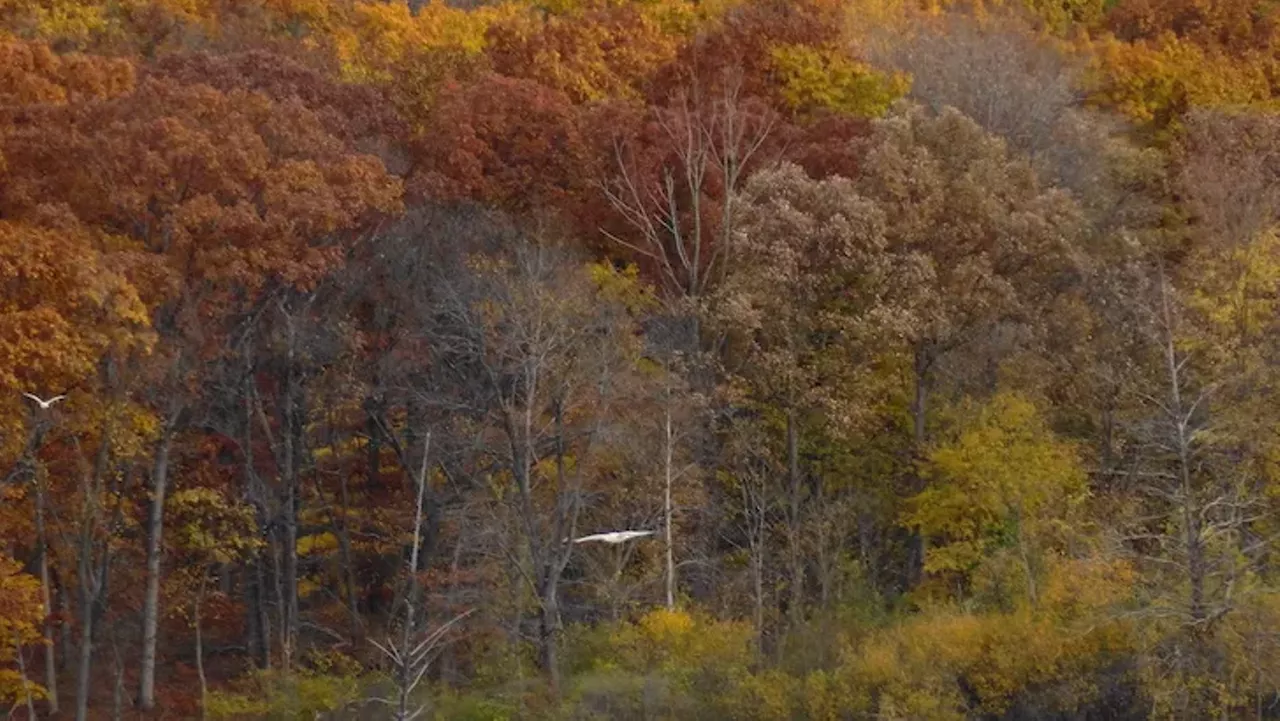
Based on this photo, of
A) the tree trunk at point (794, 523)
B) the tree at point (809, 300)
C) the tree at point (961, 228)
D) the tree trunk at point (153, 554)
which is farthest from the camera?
the tree at point (961, 228)

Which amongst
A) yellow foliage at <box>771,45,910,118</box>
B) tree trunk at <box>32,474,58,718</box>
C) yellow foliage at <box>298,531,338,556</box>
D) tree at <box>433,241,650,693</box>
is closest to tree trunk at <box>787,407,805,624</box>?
tree at <box>433,241,650,693</box>

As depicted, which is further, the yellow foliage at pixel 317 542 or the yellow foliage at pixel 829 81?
the yellow foliage at pixel 829 81

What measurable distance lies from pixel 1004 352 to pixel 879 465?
3.22m

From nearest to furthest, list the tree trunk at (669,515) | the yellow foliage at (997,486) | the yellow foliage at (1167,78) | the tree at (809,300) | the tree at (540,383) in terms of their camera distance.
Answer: the yellow foliage at (997,486)
the tree trunk at (669,515)
the tree at (540,383)
the tree at (809,300)
the yellow foliage at (1167,78)

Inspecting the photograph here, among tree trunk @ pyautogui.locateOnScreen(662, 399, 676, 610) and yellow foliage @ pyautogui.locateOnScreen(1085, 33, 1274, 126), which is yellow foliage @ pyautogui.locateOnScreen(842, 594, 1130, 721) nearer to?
tree trunk @ pyautogui.locateOnScreen(662, 399, 676, 610)

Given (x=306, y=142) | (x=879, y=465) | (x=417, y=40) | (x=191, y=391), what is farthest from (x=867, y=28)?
(x=191, y=391)

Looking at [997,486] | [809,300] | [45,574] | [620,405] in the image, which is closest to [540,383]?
[620,405]

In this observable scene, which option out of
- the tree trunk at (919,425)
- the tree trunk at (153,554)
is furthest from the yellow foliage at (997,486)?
the tree trunk at (153,554)

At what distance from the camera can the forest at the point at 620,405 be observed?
2752 centimetres

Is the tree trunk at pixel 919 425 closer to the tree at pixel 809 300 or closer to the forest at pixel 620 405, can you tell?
the forest at pixel 620 405

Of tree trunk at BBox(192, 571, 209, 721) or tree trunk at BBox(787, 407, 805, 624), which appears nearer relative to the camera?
tree trunk at BBox(787, 407, 805, 624)

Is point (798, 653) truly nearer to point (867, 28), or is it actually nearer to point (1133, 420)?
point (1133, 420)

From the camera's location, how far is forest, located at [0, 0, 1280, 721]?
2752 centimetres

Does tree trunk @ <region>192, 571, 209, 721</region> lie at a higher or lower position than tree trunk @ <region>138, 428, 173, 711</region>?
lower
